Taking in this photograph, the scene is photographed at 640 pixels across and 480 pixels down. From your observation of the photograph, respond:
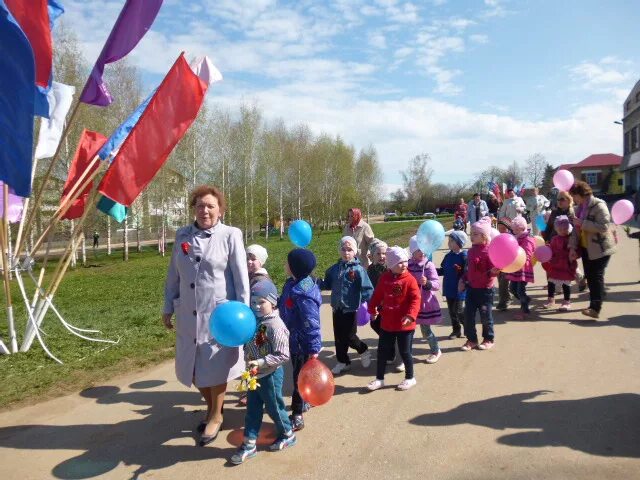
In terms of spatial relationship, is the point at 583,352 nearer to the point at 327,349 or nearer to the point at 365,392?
the point at 365,392

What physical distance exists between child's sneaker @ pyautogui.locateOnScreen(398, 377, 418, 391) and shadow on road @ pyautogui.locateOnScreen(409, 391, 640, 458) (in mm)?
591

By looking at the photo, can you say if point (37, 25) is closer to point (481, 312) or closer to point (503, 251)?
point (503, 251)

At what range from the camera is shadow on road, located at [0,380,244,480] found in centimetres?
340

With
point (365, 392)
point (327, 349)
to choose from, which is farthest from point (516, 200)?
point (365, 392)

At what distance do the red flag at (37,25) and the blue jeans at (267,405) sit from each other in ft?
13.1

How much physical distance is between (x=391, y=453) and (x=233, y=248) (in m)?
1.92

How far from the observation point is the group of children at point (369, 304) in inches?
136

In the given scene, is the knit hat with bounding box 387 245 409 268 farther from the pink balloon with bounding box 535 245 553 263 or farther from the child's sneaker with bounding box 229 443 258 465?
the pink balloon with bounding box 535 245 553 263

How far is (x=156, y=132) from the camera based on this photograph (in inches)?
208

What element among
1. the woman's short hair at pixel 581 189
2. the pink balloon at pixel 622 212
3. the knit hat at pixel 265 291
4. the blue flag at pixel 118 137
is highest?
the blue flag at pixel 118 137

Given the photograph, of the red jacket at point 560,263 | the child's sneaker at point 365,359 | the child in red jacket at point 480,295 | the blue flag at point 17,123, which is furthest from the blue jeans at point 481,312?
the blue flag at point 17,123

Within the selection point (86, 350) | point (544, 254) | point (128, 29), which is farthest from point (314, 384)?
point (544, 254)

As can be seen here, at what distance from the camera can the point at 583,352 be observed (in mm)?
5117

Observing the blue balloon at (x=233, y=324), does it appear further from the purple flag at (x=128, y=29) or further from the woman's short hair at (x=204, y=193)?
the purple flag at (x=128, y=29)
